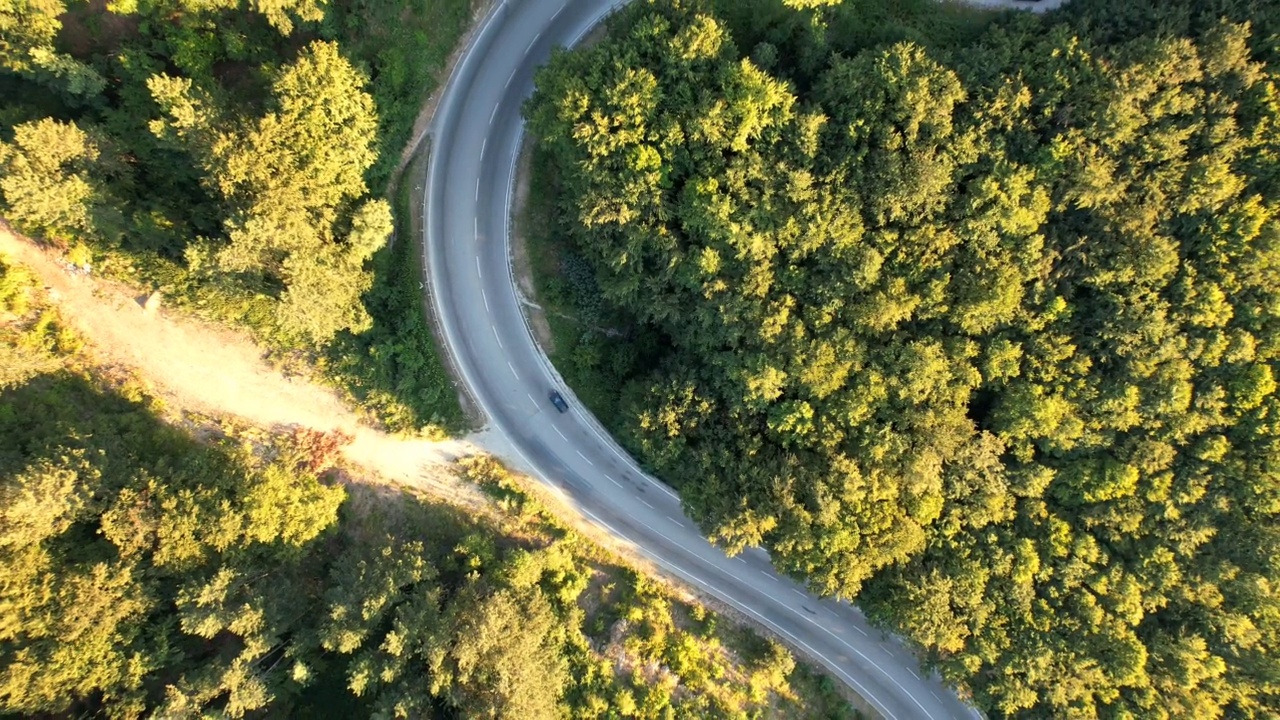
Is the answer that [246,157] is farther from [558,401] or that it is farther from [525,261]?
[558,401]

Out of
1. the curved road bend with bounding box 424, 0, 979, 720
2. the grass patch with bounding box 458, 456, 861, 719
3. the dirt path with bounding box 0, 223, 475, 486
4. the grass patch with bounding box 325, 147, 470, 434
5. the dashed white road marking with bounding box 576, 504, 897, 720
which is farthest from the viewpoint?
the dashed white road marking with bounding box 576, 504, 897, 720

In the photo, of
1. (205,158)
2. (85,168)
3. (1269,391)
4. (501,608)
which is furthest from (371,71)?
(1269,391)

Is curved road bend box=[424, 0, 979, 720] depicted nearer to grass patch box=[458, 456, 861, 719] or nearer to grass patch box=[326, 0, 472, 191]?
grass patch box=[458, 456, 861, 719]

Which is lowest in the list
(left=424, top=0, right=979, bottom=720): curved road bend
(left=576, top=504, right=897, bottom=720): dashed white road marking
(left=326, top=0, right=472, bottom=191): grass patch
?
(left=576, top=504, right=897, bottom=720): dashed white road marking

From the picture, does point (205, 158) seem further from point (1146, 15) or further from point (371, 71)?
point (1146, 15)

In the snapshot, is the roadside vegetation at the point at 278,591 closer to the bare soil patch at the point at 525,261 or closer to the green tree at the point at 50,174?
the green tree at the point at 50,174

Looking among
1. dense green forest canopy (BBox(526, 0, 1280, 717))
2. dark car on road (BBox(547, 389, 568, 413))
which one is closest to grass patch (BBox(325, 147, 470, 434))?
→ dark car on road (BBox(547, 389, 568, 413))

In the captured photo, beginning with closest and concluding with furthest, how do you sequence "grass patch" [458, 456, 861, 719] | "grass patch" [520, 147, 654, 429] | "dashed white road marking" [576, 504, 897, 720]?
"grass patch" [458, 456, 861, 719], "grass patch" [520, 147, 654, 429], "dashed white road marking" [576, 504, 897, 720]

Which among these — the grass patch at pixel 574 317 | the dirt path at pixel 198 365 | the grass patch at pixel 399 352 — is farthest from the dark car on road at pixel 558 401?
the dirt path at pixel 198 365
